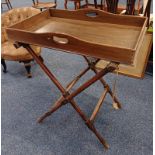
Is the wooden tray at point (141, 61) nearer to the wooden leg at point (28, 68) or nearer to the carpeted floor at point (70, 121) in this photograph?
the carpeted floor at point (70, 121)

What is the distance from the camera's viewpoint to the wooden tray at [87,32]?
0.81 meters

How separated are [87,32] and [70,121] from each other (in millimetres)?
830

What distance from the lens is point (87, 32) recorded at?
3.46ft

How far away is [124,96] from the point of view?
1.80m

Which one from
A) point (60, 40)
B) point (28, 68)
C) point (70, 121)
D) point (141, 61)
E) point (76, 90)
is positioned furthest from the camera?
point (28, 68)

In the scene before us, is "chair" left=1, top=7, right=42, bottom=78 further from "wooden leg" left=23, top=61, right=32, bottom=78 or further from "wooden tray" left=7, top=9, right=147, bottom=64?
"wooden tray" left=7, top=9, right=147, bottom=64

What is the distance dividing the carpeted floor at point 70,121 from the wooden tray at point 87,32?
2.68 ft

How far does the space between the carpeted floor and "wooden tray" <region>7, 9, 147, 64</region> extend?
82 centimetres

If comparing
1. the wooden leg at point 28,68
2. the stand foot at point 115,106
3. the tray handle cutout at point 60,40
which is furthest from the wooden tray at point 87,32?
the wooden leg at point 28,68

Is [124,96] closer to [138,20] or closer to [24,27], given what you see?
[138,20]

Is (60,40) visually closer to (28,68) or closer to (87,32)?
(87,32)

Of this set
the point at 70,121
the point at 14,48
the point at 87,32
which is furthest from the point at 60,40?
the point at 14,48

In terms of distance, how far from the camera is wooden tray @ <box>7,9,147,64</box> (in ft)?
2.65

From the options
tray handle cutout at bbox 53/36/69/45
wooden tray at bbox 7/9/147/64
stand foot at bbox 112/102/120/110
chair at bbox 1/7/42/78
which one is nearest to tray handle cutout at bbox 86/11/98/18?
wooden tray at bbox 7/9/147/64
